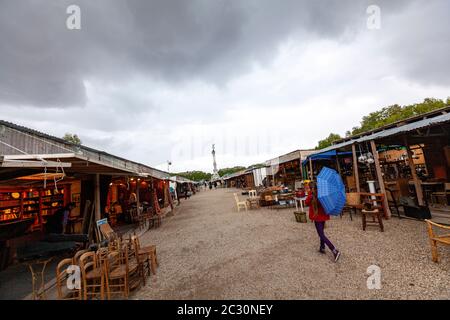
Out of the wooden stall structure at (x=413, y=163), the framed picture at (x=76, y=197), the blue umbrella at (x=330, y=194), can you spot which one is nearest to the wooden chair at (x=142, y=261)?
the blue umbrella at (x=330, y=194)

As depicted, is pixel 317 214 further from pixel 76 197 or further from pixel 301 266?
pixel 76 197

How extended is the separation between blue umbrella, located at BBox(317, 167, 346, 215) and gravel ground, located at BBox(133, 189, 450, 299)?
3.63 feet

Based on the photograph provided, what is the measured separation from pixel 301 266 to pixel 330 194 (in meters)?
1.58

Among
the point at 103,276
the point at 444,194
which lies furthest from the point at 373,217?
the point at 103,276

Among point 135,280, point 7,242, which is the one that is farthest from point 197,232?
point 7,242

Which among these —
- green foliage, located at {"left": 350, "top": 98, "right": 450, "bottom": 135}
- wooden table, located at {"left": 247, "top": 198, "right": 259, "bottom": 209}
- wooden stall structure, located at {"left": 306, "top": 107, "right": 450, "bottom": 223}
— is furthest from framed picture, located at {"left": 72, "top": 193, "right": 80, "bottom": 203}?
green foliage, located at {"left": 350, "top": 98, "right": 450, "bottom": 135}

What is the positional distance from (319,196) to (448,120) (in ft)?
14.7

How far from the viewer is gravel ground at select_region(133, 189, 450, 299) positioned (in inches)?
113

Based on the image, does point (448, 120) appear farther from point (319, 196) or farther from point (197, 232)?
point (197, 232)

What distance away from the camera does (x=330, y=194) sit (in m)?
3.69

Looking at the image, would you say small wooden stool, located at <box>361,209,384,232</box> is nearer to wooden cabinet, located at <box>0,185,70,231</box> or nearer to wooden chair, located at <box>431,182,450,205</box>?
wooden chair, located at <box>431,182,450,205</box>

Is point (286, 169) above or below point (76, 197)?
above

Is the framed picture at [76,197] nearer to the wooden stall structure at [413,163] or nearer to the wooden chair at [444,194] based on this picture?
the wooden stall structure at [413,163]

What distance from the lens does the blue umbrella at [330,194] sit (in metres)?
3.65
